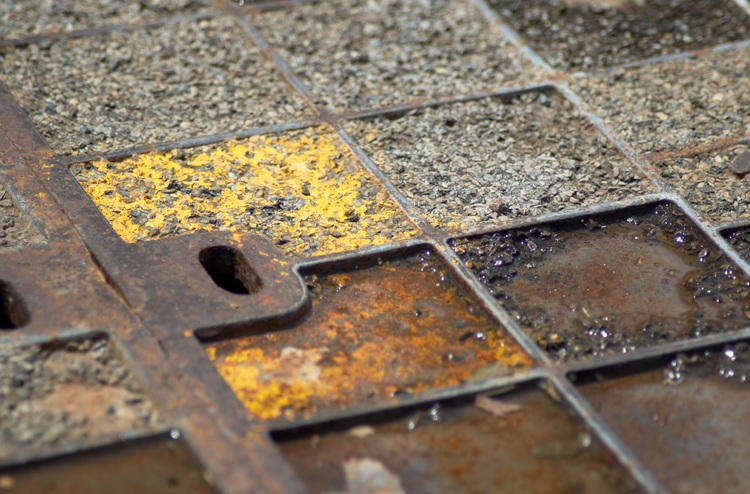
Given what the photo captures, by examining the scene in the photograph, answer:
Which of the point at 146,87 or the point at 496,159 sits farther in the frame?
the point at 146,87

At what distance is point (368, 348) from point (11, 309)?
3.04 feet

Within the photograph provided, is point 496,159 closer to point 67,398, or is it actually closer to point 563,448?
point 563,448

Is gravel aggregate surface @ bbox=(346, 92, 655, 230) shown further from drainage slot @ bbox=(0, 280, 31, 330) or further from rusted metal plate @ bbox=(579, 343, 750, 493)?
drainage slot @ bbox=(0, 280, 31, 330)

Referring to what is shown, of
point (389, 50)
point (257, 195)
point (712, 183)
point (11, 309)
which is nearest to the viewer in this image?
point (11, 309)

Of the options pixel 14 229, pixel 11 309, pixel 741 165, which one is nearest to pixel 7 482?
pixel 11 309

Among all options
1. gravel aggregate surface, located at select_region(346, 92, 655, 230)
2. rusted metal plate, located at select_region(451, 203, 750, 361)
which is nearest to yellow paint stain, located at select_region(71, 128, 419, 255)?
gravel aggregate surface, located at select_region(346, 92, 655, 230)

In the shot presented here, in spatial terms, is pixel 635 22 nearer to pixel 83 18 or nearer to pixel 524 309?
pixel 524 309

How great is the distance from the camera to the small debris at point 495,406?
2.45 m

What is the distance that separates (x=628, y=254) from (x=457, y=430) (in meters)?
0.90

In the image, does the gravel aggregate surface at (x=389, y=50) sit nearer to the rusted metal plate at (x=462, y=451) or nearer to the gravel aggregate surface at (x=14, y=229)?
the gravel aggregate surface at (x=14, y=229)

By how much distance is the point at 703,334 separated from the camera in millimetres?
2688

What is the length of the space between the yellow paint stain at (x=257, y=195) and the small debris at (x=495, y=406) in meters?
0.64

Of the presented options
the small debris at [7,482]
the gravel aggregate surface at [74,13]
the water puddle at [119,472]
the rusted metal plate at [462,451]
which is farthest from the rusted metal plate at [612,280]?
the gravel aggregate surface at [74,13]

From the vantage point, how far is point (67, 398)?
2.34 metres
